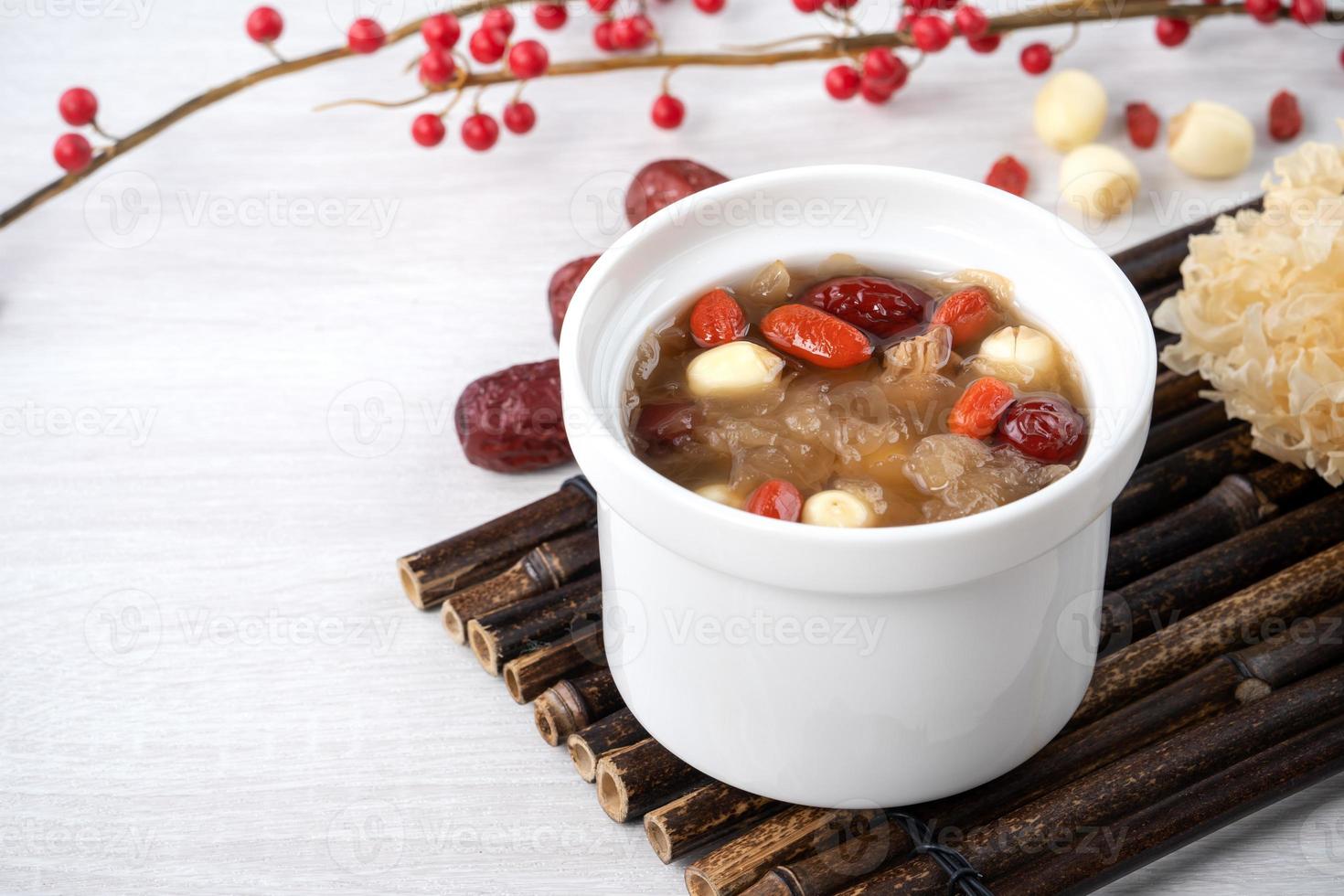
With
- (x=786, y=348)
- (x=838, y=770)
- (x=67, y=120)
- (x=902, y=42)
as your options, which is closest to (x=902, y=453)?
(x=786, y=348)

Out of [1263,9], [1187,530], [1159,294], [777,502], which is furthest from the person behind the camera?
[1263,9]

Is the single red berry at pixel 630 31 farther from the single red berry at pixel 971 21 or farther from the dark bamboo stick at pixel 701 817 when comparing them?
the dark bamboo stick at pixel 701 817

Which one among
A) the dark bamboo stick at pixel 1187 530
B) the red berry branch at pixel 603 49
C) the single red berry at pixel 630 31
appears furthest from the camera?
the single red berry at pixel 630 31

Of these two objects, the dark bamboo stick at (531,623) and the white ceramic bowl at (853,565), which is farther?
the dark bamboo stick at (531,623)

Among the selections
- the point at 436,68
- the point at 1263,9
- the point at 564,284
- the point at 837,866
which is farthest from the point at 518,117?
the point at 837,866

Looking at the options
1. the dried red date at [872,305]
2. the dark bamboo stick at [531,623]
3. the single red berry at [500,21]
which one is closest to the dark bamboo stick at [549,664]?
the dark bamboo stick at [531,623]

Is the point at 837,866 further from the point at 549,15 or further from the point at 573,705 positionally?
the point at 549,15

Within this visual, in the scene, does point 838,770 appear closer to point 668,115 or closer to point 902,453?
point 902,453
